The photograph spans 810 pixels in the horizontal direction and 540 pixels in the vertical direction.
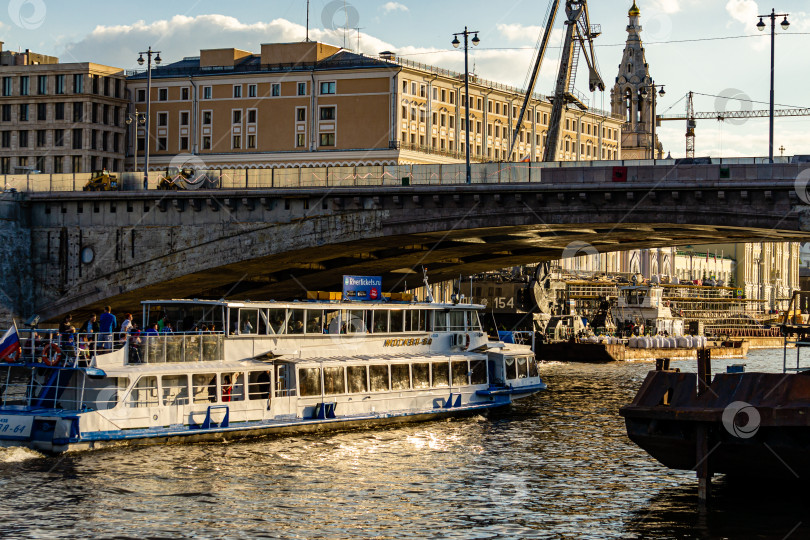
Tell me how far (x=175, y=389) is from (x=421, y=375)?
11.7 metres

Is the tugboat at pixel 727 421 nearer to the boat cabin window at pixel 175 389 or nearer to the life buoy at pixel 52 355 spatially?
the boat cabin window at pixel 175 389

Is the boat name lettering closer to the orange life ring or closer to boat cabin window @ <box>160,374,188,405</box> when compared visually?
boat cabin window @ <box>160,374,188,405</box>

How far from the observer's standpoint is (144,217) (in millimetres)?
73062

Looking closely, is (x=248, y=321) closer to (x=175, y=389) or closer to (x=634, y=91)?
(x=175, y=389)

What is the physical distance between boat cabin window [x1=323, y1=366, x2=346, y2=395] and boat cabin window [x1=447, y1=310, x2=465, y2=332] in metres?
8.10

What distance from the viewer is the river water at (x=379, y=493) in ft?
91.9

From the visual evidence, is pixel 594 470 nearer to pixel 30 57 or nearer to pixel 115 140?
pixel 115 140

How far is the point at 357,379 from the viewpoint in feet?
146

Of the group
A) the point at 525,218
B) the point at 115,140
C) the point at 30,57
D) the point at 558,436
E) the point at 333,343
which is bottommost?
the point at 558,436

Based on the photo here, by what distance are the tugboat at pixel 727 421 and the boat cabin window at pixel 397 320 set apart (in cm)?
1751

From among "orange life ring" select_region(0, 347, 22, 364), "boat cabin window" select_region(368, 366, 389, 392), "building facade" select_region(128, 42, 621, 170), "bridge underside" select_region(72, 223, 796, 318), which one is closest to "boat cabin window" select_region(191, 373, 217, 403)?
"orange life ring" select_region(0, 347, 22, 364)

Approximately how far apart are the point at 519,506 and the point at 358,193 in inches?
1515

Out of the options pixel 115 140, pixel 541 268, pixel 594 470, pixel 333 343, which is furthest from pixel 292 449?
pixel 115 140

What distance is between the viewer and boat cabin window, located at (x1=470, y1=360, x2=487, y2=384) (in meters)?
49.7
